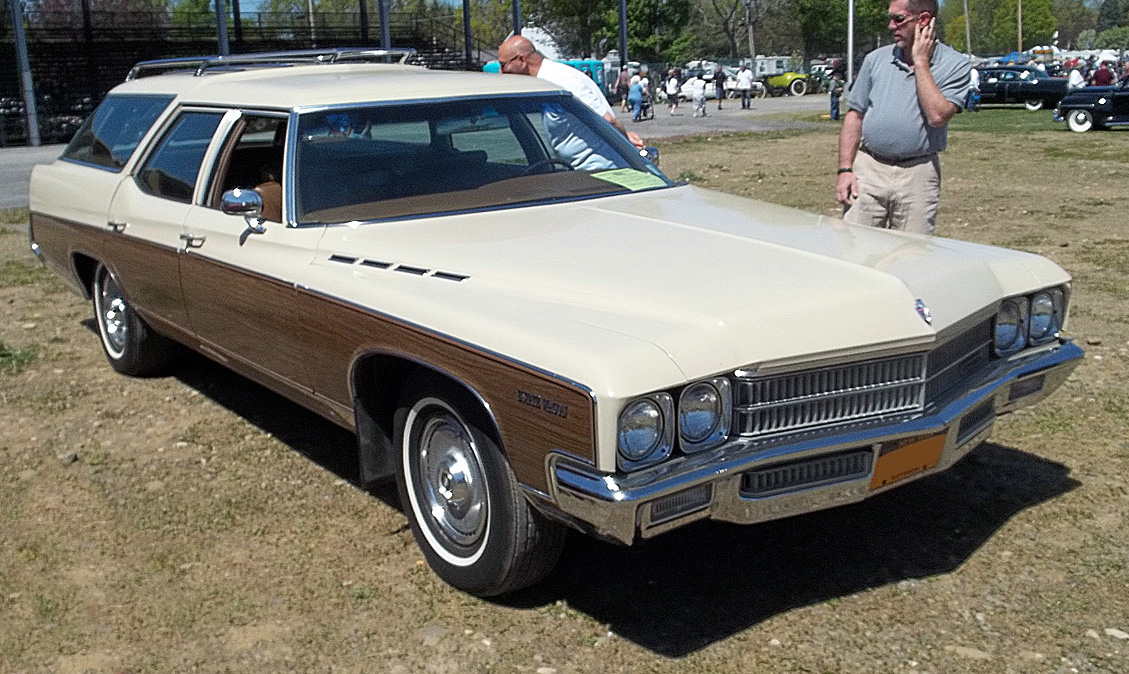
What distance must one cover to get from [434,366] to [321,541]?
1.16 meters

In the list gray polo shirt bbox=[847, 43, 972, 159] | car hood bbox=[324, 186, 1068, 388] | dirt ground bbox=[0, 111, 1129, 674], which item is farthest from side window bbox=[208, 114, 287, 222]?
gray polo shirt bbox=[847, 43, 972, 159]

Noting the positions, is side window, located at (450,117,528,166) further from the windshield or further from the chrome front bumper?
the chrome front bumper

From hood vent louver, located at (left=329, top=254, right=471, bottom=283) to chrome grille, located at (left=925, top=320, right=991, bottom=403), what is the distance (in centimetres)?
153

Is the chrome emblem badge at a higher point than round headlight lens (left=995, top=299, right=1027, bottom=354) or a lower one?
higher

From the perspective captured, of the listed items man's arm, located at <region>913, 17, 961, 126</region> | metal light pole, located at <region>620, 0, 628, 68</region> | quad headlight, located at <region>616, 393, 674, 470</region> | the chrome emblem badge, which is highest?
metal light pole, located at <region>620, 0, 628, 68</region>

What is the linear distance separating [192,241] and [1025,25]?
4700 inches

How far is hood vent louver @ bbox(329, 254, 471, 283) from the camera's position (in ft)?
13.4

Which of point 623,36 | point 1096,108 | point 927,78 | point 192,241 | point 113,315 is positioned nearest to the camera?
point 192,241

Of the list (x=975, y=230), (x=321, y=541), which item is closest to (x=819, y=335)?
(x=321, y=541)

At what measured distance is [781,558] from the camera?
426 centimetres

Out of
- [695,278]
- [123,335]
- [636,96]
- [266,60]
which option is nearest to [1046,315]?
[695,278]

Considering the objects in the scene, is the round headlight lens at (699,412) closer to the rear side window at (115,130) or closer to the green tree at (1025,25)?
the rear side window at (115,130)

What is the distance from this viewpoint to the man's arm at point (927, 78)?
5520 mm

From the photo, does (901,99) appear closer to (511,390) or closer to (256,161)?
(256,161)
